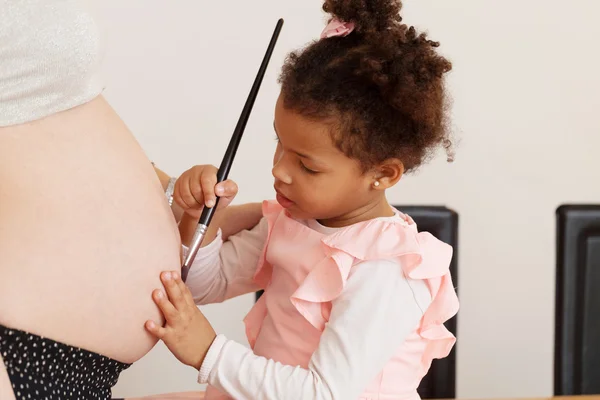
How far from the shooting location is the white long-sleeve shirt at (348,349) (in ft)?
2.85

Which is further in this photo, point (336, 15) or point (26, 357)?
point (336, 15)

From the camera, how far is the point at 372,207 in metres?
1.00

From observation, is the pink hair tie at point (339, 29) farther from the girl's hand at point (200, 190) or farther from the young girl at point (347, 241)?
the girl's hand at point (200, 190)

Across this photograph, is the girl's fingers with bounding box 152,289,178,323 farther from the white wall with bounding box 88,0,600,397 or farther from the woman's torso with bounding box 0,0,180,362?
the white wall with bounding box 88,0,600,397

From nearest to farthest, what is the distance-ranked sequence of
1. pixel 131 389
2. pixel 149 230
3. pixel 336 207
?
pixel 149 230 → pixel 336 207 → pixel 131 389

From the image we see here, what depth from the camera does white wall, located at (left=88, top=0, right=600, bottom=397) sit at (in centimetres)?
192

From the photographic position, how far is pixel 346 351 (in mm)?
871

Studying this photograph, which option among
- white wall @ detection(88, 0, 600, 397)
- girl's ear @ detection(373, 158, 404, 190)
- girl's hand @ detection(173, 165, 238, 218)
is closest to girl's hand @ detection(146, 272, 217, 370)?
girl's hand @ detection(173, 165, 238, 218)

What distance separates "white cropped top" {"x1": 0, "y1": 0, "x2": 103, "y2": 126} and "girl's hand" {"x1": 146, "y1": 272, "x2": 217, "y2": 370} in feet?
0.74

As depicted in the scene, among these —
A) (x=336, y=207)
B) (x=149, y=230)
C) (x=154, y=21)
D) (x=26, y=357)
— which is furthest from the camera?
(x=154, y=21)

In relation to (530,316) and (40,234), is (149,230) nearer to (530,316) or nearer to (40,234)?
(40,234)

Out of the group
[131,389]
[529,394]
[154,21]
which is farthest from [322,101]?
[529,394]

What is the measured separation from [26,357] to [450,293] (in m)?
0.52

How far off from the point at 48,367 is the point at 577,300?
98cm
